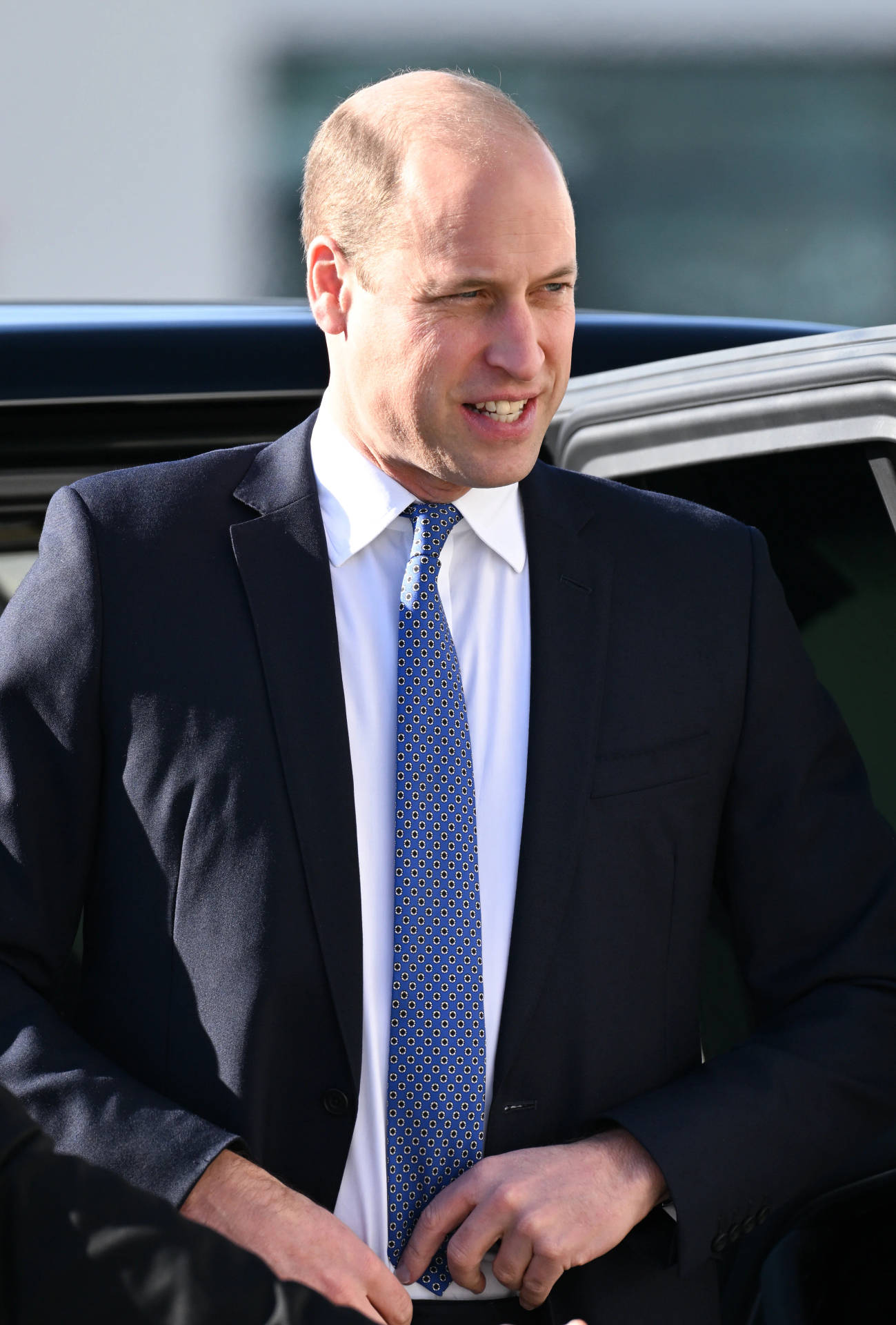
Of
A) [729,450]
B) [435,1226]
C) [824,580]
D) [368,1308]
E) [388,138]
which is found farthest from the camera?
[824,580]

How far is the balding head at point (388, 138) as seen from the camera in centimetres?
185

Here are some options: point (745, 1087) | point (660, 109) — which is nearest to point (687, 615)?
point (745, 1087)

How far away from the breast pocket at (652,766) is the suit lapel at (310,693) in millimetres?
282

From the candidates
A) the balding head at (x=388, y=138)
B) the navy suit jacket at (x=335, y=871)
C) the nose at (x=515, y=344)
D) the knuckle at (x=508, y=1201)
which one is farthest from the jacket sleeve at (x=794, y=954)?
the balding head at (x=388, y=138)

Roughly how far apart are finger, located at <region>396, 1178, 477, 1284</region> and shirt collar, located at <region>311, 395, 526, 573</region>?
27.3 inches

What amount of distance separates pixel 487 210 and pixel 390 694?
0.53 metres

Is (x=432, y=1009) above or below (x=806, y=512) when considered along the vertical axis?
below

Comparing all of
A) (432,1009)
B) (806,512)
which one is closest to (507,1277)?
(432,1009)

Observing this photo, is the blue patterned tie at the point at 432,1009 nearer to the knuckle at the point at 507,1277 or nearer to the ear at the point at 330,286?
the knuckle at the point at 507,1277

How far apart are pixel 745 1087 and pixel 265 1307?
759 millimetres

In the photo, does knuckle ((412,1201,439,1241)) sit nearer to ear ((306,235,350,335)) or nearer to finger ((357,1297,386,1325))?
finger ((357,1297,386,1325))

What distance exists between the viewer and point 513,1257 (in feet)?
5.46

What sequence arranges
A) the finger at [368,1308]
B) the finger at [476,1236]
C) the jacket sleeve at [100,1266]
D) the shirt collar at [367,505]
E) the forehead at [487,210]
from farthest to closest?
the shirt collar at [367,505] → the forehead at [487,210] → the finger at [476,1236] → the finger at [368,1308] → the jacket sleeve at [100,1266]

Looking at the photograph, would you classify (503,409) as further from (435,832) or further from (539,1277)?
(539,1277)
